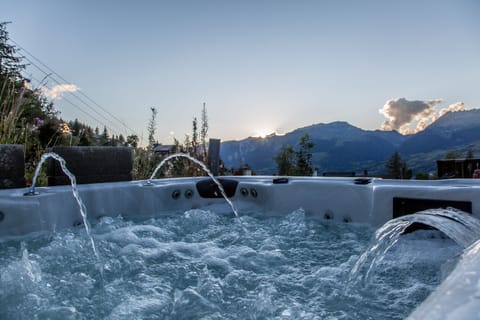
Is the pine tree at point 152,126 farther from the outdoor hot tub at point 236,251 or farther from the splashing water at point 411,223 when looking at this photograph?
the splashing water at point 411,223

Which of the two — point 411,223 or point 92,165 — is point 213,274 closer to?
point 411,223

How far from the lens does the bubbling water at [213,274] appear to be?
1.09m

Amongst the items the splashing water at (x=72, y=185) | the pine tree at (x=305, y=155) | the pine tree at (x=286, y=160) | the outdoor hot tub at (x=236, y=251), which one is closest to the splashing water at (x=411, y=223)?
the outdoor hot tub at (x=236, y=251)

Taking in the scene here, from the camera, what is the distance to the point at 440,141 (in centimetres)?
6406

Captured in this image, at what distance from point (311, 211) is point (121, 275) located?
154 centimetres

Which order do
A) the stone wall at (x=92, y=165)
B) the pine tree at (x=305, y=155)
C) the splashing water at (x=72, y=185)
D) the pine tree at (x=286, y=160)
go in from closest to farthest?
the splashing water at (x=72, y=185) < the stone wall at (x=92, y=165) < the pine tree at (x=305, y=155) < the pine tree at (x=286, y=160)

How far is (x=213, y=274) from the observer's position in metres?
1.43

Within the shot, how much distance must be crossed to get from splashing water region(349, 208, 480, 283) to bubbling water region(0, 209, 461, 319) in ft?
0.17

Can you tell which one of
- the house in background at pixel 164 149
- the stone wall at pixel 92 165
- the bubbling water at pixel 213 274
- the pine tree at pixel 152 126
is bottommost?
the bubbling water at pixel 213 274

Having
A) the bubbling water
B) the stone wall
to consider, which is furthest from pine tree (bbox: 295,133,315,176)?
the bubbling water

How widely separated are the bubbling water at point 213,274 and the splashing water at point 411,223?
51 mm

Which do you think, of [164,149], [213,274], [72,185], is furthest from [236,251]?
[164,149]

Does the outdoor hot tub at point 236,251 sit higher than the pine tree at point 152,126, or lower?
lower

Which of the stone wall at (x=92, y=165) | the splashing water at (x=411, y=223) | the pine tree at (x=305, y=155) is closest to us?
the splashing water at (x=411, y=223)
